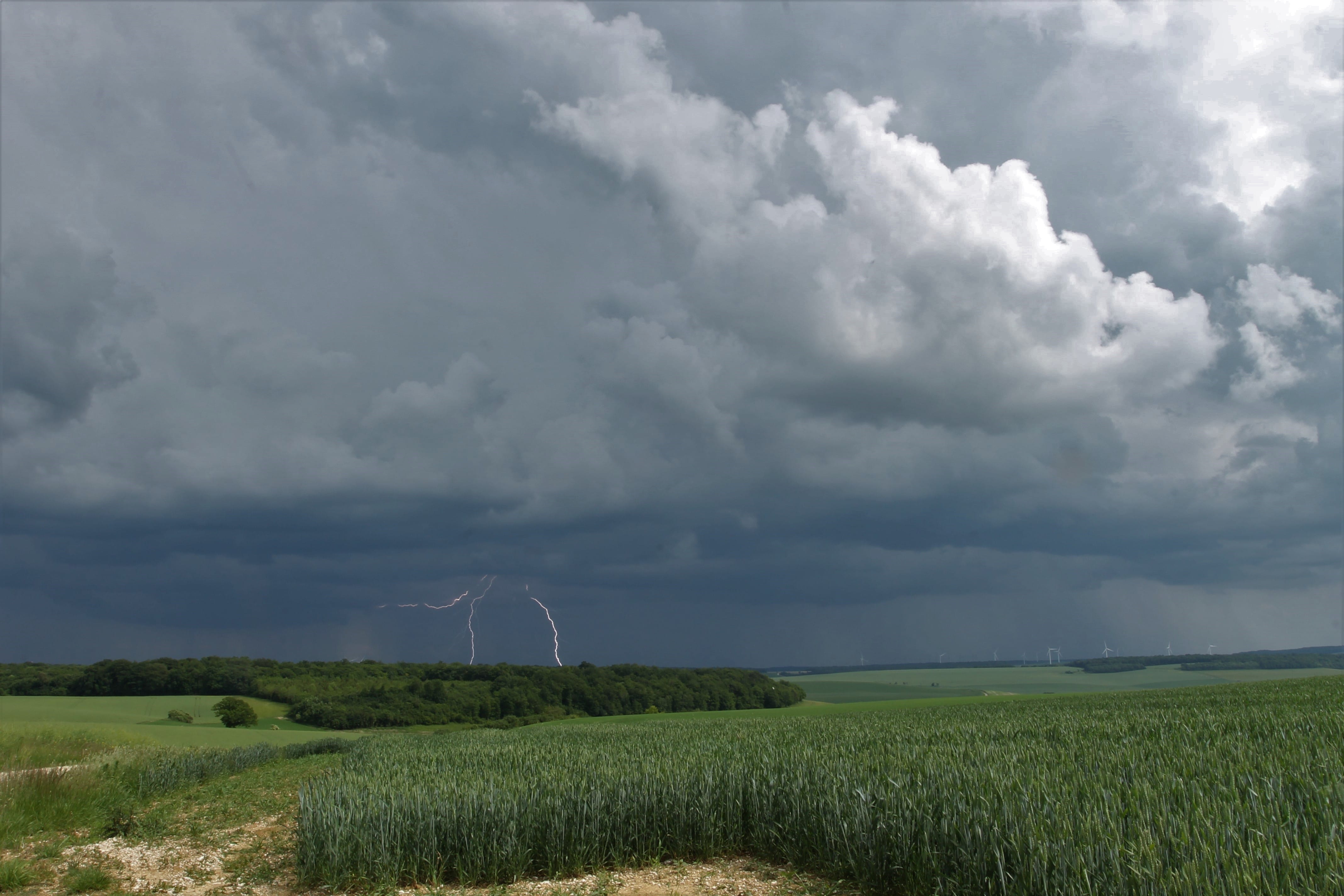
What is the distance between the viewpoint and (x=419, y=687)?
108562 millimetres

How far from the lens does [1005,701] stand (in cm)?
5394

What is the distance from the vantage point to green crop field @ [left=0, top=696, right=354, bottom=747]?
1827 inches

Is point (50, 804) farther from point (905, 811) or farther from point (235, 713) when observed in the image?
point (235, 713)

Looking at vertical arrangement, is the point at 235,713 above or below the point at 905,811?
below

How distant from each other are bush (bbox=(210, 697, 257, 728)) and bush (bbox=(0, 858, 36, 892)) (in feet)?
243

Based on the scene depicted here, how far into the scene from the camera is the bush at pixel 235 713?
75.2 metres

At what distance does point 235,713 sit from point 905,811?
88.5 metres

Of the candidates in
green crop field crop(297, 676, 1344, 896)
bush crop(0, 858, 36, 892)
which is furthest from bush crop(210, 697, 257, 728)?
bush crop(0, 858, 36, 892)

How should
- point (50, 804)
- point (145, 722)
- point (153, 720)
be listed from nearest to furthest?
point (50, 804)
point (145, 722)
point (153, 720)

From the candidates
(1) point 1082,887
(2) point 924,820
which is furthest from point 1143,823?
(2) point 924,820

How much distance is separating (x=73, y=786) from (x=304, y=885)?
12110 mm

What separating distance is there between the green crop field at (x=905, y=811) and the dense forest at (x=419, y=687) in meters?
87.3

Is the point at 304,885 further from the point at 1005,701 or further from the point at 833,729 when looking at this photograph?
the point at 1005,701

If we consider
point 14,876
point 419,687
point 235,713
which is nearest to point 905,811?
point 14,876
